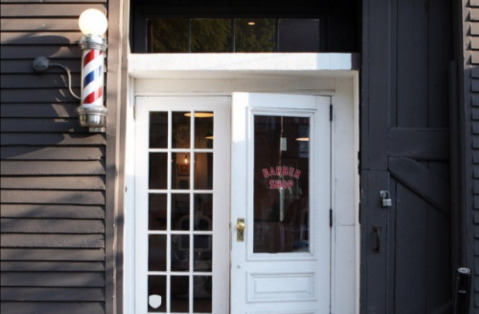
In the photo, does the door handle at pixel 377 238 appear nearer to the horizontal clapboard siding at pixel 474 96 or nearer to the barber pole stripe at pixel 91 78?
the horizontal clapboard siding at pixel 474 96

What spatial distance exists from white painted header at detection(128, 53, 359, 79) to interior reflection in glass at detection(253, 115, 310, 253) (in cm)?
41

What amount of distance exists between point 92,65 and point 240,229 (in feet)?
5.33

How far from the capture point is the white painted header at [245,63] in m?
3.87

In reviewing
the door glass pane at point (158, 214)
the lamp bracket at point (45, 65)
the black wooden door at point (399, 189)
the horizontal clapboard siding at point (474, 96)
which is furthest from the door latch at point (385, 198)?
the lamp bracket at point (45, 65)

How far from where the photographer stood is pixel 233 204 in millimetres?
3941

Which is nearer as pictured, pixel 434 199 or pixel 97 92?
pixel 97 92

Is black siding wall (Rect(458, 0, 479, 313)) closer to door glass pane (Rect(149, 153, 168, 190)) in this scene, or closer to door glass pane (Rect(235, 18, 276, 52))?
door glass pane (Rect(235, 18, 276, 52))

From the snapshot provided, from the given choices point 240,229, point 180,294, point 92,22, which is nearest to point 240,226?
point 240,229

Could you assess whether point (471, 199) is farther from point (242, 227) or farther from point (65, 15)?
point (65, 15)

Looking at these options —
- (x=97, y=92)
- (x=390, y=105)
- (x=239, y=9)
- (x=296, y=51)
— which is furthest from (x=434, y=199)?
(x=97, y=92)

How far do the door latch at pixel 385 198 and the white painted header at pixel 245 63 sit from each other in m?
0.95

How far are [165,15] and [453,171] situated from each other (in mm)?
2546

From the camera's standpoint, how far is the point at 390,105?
149 inches

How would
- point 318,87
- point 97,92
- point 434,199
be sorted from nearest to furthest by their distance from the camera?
point 97,92 → point 434,199 → point 318,87
